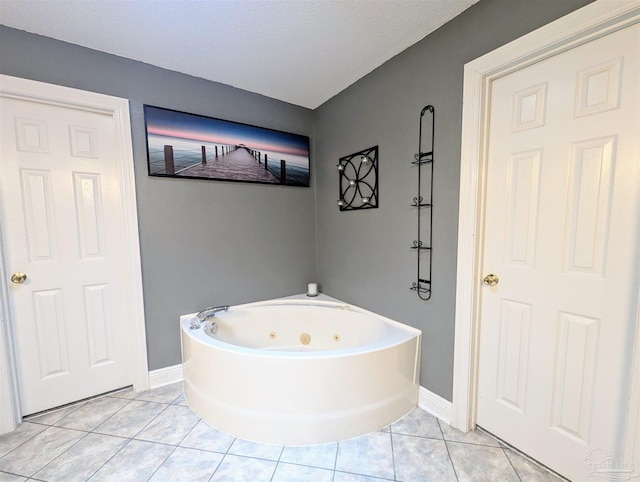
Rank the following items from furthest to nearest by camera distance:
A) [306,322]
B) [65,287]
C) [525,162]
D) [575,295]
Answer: [306,322] < [65,287] < [525,162] < [575,295]

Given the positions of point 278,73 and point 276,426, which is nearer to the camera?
point 276,426

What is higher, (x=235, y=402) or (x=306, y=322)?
(x=306, y=322)

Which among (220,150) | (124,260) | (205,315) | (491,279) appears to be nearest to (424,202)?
(491,279)

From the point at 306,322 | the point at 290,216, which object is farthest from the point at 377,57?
the point at 306,322

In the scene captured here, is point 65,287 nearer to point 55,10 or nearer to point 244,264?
point 244,264

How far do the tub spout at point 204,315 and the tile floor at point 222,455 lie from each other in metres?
0.56

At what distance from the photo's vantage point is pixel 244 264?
234cm

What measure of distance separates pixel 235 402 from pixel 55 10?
2.33 m

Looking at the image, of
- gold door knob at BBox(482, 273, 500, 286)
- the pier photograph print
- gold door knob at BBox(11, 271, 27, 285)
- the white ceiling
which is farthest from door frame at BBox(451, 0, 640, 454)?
gold door knob at BBox(11, 271, 27, 285)

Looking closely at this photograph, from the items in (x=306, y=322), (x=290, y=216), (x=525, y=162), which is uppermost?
(x=525, y=162)

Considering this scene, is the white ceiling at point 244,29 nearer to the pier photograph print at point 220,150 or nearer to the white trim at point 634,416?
the pier photograph print at point 220,150

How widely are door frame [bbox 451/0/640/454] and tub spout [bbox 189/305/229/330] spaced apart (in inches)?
66.5

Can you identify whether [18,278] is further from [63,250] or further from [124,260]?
[124,260]

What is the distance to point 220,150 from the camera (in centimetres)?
216
